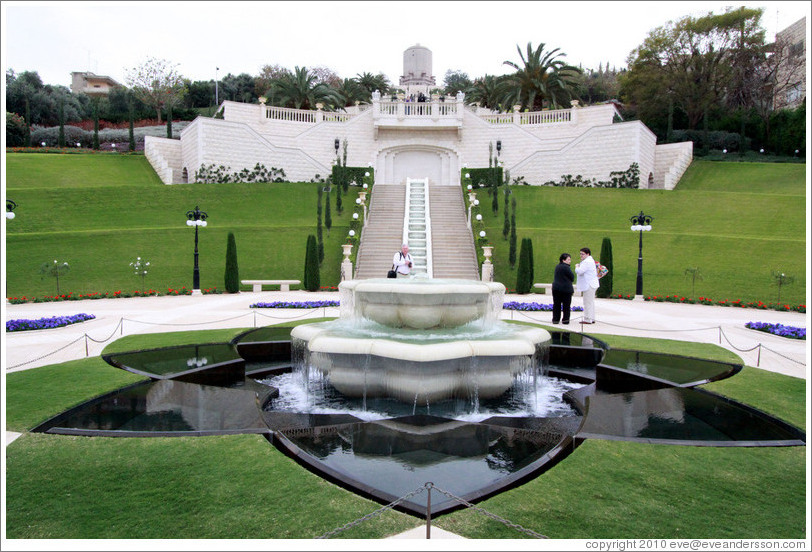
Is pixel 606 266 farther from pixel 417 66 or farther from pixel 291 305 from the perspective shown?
pixel 417 66

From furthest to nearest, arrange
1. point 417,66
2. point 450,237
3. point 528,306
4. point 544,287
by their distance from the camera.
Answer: point 417,66 → point 450,237 → point 544,287 → point 528,306

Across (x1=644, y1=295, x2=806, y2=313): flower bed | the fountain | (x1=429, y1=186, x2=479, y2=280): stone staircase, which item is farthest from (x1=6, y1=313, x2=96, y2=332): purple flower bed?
(x1=644, y1=295, x2=806, y2=313): flower bed

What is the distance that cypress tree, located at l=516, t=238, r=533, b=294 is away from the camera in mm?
20484

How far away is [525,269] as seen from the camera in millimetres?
20562

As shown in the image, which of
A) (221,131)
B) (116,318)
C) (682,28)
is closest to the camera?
(116,318)

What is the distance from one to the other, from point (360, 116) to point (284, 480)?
3639 centimetres

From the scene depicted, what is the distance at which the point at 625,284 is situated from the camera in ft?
68.2

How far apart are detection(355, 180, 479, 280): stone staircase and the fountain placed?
10240 mm

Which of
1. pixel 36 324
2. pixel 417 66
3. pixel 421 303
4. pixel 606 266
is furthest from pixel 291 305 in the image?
pixel 417 66

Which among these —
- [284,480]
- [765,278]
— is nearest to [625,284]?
[765,278]

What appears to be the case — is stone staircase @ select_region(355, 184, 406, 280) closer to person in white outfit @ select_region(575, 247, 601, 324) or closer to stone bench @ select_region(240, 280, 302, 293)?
stone bench @ select_region(240, 280, 302, 293)

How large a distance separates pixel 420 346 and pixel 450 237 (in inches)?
729

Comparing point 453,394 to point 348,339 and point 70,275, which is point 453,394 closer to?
point 348,339

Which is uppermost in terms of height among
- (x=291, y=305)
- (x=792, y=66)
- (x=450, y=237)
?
(x=792, y=66)
